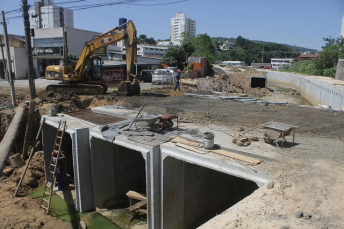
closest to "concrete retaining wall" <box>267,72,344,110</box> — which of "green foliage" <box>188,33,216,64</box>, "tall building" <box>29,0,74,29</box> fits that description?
"green foliage" <box>188,33,216,64</box>

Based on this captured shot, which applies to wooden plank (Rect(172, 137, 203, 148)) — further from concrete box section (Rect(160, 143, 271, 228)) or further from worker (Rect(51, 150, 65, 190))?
worker (Rect(51, 150, 65, 190))

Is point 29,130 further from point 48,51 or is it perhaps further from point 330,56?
point 330,56

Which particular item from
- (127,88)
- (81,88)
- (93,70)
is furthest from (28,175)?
(93,70)

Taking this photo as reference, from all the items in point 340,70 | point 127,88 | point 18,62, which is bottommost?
point 127,88

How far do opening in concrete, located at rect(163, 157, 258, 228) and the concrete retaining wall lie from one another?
11.8 metres

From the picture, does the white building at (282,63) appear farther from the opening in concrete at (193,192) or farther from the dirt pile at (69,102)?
the opening in concrete at (193,192)

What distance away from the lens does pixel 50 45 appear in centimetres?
4259

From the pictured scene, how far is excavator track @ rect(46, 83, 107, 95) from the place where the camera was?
68.5 ft

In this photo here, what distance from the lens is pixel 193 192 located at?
10.4 meters

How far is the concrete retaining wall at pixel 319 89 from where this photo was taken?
21.2m

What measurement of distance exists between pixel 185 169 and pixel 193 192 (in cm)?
116

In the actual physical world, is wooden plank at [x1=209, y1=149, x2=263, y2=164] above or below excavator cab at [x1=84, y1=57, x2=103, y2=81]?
below

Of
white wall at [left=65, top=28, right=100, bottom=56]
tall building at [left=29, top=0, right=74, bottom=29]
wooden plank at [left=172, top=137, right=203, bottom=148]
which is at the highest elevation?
tall building at [left=29, top=0, right=74, bottom=29]

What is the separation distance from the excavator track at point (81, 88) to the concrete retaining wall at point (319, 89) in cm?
1649
